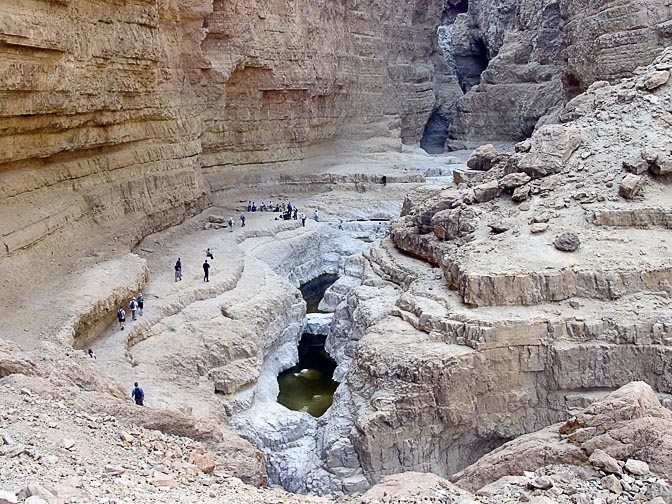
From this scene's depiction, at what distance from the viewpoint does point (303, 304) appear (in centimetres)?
2611

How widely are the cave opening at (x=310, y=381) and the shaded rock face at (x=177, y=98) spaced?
809cm

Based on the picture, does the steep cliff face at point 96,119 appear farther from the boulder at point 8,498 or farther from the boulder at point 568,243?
the boulder at point 568,243

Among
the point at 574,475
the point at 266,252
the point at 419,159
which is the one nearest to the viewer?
the point at 574,475

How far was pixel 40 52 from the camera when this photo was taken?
20.6 meters

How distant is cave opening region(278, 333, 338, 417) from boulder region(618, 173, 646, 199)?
1052cm

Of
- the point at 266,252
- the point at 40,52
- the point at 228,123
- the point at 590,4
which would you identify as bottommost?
the point at 266,252

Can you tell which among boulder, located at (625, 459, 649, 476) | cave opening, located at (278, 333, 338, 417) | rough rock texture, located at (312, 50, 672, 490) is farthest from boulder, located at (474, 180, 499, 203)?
boulder, located at (625, 459, 649, 476)

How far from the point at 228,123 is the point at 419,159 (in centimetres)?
1418

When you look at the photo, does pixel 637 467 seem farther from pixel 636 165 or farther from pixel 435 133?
pixel 435 133

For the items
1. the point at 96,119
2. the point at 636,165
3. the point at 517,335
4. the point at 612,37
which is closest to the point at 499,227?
the point at 636,165

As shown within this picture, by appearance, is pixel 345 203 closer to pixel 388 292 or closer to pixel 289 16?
pixel 289 16

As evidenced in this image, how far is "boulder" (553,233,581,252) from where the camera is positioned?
62.5 feet

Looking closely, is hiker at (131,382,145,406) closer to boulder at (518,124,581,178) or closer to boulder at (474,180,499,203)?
boulder at (474,180,499,203)

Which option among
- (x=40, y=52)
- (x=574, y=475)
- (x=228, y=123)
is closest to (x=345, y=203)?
(x=228, y=123)
